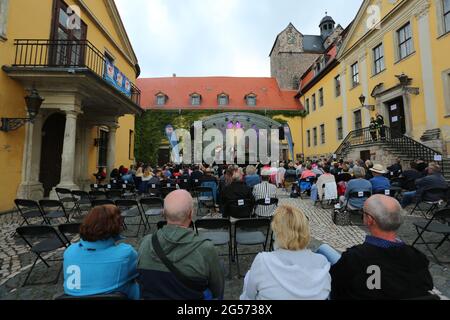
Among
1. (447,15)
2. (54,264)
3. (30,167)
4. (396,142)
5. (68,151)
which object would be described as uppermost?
(447,15)

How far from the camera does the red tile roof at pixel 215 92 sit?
28578 mm

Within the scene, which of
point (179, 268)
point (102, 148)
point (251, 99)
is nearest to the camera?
point (179, 268)

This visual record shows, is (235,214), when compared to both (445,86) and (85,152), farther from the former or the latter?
(445,86)

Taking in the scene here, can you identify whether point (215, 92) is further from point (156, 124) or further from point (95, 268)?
point (95, 268)

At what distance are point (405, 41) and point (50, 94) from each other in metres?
17.7

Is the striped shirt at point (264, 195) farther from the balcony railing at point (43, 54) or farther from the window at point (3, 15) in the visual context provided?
the window at point (3, 15)

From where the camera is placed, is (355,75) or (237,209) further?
(355,75)

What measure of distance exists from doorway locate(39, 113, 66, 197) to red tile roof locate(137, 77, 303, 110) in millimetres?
17194

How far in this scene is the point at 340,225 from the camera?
5.78 metres

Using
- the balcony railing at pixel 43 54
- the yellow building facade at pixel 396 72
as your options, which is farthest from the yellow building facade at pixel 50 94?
the yellow building facade at pixel 396 72

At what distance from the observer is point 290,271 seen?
151 centimetres

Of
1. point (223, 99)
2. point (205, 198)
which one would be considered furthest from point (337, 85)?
point (205, 198)

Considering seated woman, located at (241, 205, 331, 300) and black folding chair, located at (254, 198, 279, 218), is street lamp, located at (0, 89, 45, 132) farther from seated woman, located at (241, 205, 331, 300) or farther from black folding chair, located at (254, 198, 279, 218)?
seated woman, located at (241, 205, 331, 300)

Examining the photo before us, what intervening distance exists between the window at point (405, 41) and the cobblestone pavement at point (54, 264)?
11.7m
